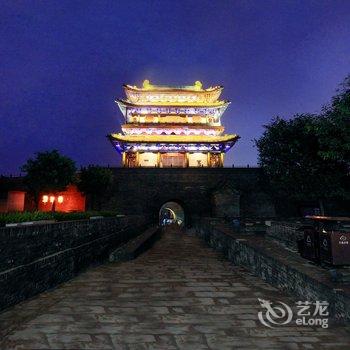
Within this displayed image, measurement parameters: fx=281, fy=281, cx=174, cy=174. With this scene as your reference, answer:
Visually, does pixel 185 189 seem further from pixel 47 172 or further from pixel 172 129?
pixel 47 172

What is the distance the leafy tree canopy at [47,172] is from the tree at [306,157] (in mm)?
17007

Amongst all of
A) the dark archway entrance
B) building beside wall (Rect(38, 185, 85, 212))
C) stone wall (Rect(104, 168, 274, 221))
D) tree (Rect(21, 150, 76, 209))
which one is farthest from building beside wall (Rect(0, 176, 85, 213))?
the dark archway entrance

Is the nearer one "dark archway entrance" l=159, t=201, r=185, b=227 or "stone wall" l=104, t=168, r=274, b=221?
"stone wall" l=104, t=168, r=274, b=221

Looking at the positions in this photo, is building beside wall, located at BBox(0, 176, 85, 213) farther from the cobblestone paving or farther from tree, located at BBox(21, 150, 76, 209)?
the cobblestone paving

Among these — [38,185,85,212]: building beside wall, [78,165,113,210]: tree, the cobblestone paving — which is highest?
[78,165,113,210]: tree

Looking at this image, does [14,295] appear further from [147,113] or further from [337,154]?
[147,113]

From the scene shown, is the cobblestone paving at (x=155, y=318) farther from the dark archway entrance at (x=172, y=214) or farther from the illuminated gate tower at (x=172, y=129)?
the dark archway entrance at (x=172, y=214)

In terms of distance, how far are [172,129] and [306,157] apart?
60.9ft

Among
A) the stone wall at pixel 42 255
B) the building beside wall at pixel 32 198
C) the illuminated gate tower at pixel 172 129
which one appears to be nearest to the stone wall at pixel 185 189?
the building beside wall at pixel 32 198

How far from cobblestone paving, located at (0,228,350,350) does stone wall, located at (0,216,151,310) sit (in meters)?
0.36

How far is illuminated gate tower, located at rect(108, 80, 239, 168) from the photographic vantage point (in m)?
35.0

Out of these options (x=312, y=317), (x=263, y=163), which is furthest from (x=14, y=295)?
(x=263, y=163)

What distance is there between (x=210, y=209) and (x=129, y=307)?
24.0m

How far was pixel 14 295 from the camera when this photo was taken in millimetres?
5371
